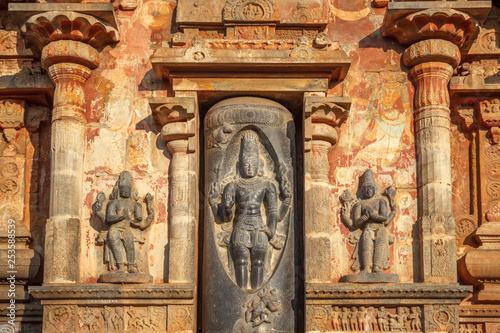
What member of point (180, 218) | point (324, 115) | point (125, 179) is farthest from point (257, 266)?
point (324, 115)

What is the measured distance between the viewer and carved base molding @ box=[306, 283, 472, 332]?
1238 centimetres

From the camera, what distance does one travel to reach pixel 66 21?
13.3m

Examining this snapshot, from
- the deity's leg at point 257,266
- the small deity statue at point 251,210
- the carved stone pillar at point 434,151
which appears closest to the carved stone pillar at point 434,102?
the carved stone pillar at point 434,151

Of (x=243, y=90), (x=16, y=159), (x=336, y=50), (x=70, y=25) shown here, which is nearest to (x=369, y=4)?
(x=336, y=50)

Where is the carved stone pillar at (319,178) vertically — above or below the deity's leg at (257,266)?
above

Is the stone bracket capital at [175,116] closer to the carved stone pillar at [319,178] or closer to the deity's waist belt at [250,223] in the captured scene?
the deity's waist belt at [250,223]

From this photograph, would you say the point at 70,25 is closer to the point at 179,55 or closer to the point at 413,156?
the point at 179,55

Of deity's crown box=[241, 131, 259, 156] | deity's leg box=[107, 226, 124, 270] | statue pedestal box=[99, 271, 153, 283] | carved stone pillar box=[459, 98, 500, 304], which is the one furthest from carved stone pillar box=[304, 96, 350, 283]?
deity's leg box=[107, 226, 124, 270]

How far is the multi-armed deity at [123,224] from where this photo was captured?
1274 cm

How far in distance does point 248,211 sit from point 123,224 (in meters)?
1.66

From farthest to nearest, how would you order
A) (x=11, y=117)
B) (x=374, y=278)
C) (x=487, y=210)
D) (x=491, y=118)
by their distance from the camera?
1. (x=11, y=117)
2. (x=491, y=118)
3. (x=487, y=210)
4. (x=374, y=278)

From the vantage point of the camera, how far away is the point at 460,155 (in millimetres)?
14172

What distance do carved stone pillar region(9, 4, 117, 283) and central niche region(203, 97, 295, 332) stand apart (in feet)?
5.73

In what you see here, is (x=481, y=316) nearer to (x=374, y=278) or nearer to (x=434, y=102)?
(x=374, y=278)
